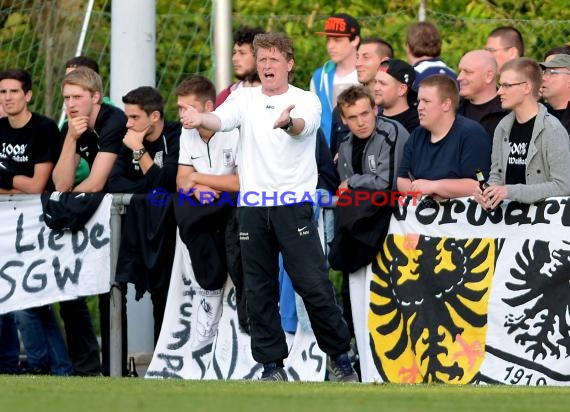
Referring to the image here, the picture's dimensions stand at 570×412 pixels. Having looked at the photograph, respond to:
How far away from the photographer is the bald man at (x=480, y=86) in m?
11.9

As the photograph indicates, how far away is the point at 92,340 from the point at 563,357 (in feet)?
14.1

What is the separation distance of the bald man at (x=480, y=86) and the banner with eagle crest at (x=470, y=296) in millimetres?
1132

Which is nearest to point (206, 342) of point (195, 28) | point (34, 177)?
point (34, 177)

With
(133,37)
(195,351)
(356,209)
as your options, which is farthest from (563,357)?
(133,37)

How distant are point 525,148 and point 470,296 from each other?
118cm

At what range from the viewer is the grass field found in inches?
312

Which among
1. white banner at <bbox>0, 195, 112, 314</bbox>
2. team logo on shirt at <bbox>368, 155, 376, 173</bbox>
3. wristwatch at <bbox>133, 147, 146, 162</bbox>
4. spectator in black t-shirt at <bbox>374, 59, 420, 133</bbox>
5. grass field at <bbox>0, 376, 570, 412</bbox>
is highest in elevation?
spectator in black t-shirt at <bbox>374, 59, 420, 133</bbox>

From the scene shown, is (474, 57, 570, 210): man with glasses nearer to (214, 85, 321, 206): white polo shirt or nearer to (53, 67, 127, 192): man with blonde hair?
(214, 85, 321, 206): white polo shirt

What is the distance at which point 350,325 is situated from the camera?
1213 cm

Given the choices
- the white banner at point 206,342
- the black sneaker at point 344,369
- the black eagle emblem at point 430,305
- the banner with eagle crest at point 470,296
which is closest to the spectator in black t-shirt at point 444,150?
the banner with eagle crest at point 470,296

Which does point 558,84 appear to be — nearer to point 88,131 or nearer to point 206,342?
point 206,342

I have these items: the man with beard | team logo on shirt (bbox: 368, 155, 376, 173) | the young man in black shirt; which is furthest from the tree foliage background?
team logo on shirt (bbox: 368, 155, 376, 173)

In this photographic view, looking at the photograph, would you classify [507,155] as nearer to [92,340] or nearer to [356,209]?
[356,209]

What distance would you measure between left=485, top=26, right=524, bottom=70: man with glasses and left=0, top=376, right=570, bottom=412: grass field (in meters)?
3.95
